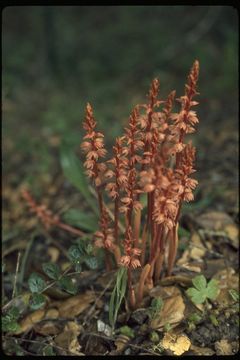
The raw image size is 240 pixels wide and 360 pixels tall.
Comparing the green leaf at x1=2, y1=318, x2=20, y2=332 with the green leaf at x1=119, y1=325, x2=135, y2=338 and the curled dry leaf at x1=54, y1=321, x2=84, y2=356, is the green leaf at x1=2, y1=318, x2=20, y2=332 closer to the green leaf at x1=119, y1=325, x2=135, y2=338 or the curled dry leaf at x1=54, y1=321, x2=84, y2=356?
the curled dry leaf at x1=54, y1=321, x2=84, y2=356

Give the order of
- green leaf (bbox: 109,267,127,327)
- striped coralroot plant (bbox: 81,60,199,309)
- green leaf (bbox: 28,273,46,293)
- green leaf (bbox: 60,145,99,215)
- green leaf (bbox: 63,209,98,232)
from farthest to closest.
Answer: green leaf (bbox: 60,145,99,215) < green leaf (bbox: 63,209,98,232) < green leaf (bbox: 28,273,46,293) < green leaf (bbox: 109,267,127,327) < striped coralroot plant (bbox: 81,60,199,309)

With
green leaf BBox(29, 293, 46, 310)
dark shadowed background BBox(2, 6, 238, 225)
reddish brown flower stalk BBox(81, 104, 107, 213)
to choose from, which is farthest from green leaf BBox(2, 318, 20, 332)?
dark shadowed background BBox(2, 6, 238, 225)

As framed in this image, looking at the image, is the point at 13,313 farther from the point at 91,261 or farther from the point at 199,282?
the point at 199,282

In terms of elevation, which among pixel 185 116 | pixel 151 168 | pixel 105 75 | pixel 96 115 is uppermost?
pixel 105 75

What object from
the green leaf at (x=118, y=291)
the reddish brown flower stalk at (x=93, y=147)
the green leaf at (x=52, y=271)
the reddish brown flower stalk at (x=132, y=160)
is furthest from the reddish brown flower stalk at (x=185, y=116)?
the green leaf at (x=52, y=271)

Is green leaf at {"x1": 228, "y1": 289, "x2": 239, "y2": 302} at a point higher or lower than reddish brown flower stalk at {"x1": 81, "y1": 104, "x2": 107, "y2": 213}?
lower

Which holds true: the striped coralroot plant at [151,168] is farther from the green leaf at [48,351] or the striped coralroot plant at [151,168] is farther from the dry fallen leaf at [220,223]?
the dry fallen leaf at [220,223]

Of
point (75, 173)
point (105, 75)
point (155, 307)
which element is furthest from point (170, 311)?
point (105, 75)
